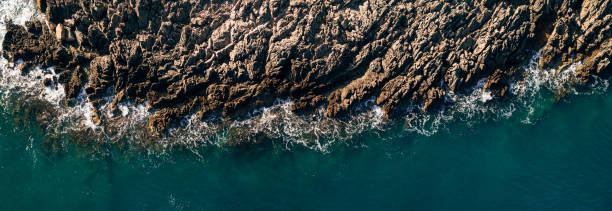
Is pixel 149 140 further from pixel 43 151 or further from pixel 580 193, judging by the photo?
pixel 580 193

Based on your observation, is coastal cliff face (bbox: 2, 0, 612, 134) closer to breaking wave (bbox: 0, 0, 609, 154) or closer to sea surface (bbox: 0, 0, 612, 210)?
breaking wave (bbox: 0, 0, 609, 154)

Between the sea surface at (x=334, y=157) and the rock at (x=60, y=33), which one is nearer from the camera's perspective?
the sea surface at (x=334, y=157)

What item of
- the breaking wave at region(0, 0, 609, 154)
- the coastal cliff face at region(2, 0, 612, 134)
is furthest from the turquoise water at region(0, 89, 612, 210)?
the coastal cliff face at region(2, 0, 612, 134)

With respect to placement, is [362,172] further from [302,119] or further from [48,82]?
[48,82]

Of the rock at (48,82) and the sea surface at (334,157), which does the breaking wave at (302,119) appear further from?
the rock at (48,82)

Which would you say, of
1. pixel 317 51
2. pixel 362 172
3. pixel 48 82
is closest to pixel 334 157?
pixel 362 172

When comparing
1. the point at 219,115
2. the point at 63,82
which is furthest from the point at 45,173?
the point at 219,115

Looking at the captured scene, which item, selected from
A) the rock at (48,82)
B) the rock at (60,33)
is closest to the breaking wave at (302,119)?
the rock at (48,82)
